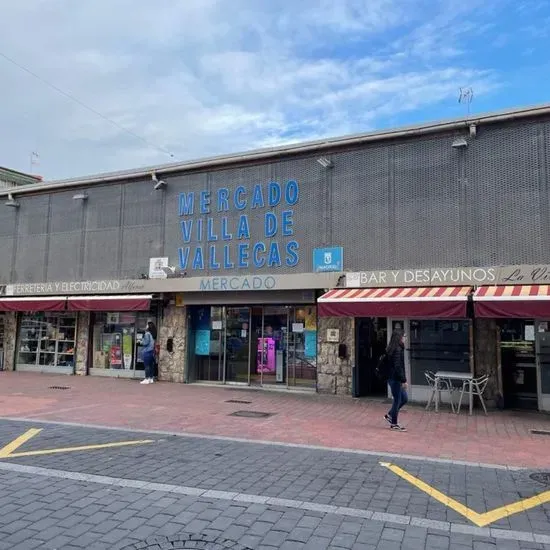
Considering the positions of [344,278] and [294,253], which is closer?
[344,278]

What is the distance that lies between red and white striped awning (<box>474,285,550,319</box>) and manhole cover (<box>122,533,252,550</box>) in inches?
301

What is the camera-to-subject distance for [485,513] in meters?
5.02

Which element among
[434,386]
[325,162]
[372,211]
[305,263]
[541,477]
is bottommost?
[541,477]

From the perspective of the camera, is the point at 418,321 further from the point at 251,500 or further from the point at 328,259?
the point at 251,500

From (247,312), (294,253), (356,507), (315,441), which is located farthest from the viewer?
(247,312)

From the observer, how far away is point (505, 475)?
21.1ft

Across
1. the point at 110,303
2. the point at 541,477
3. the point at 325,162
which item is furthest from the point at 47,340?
the point at 541,477

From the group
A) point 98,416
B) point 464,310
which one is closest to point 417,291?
point 464,310

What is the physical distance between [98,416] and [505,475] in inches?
282

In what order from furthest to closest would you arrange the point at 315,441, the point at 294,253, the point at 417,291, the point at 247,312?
the point at 247,312, the point at 294,253, the point at 417,291, the point at 315,441

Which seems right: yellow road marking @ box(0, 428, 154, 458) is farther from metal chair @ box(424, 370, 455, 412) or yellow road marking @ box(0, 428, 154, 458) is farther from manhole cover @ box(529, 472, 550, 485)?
metal chair @ box(424, 370, 455, 412)

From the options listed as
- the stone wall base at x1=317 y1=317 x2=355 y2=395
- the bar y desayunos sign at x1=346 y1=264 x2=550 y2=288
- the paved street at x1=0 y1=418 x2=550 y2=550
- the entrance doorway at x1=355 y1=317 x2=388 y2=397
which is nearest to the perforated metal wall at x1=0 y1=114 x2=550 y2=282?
the bar y desayunos sign at x1=346 y1=264 x2=550 y2=288

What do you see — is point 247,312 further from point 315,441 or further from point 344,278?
point 315,441

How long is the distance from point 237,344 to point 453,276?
20.9 feet
